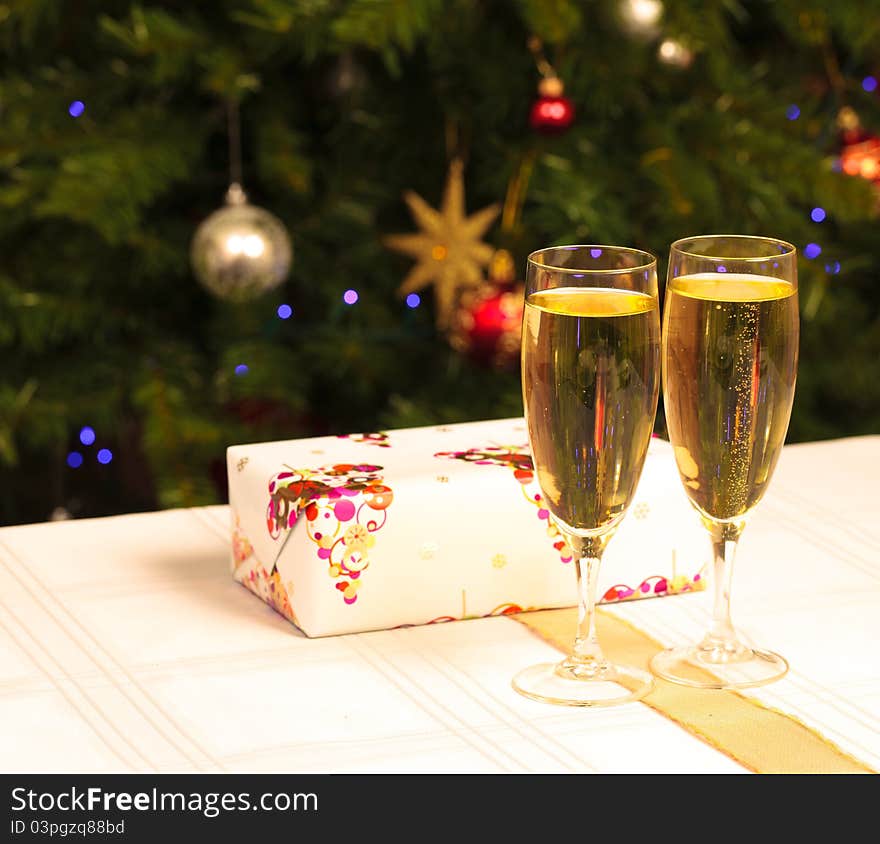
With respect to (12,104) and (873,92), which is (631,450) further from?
(873,92)

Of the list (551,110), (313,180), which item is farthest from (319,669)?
(313,180)

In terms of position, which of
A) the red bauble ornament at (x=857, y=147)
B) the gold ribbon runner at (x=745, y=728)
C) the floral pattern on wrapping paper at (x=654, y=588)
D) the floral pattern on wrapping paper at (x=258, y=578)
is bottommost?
the gold ribbon runner at (x=745, y=728)

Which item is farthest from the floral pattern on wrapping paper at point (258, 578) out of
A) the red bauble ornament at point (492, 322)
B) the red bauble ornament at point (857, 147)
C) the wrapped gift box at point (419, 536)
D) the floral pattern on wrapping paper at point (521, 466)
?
the red bauble ornament at point (857, 147)

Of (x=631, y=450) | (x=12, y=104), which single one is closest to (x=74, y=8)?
(x=12, y=104)

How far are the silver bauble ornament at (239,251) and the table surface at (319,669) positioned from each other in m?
0.68

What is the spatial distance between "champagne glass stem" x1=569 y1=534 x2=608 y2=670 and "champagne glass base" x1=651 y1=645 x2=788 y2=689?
0.12 ft

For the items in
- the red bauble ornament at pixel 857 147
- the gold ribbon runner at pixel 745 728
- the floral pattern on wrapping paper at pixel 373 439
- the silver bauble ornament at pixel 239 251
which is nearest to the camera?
the gold ribbon runner at pixel 745 728

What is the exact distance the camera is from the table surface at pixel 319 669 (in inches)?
26.0

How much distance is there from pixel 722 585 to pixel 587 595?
0.26ft

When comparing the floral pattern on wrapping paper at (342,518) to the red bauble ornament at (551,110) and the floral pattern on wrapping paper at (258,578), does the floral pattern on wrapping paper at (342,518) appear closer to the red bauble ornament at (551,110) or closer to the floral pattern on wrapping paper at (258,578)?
the floral pattern on wrapping paper at (258,578)

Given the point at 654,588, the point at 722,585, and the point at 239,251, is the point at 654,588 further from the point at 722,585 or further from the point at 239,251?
the point at 239,251

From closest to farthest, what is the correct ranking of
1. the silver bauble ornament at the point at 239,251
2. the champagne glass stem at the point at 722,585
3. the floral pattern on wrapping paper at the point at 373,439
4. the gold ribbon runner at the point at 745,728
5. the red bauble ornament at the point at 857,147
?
1. the gold ribbon runner at the point at 745,728
2. the champagne glass stem at the point at 722,585
3. the floral pattern on wrapping paper at the point at 373,439
4. the silver bauble ornament at the point at 239,251
5. the red bauble ornament at the point at 857,147
